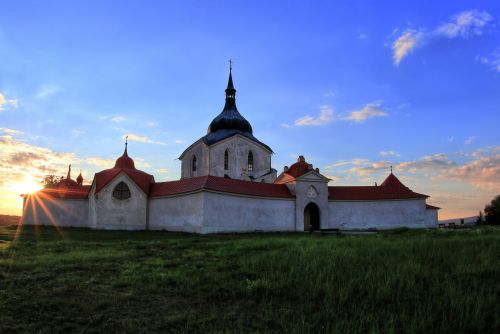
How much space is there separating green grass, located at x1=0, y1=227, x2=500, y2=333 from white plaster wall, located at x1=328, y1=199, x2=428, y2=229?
961 inches

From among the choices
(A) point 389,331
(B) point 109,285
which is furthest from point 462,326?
(B) point 109,285

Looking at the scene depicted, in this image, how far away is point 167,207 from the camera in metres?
31.1

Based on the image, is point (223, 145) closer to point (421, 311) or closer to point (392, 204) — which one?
point (392, 204)

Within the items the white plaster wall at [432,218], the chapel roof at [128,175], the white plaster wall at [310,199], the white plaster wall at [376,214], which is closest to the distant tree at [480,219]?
the white plaster wall at [432,218]

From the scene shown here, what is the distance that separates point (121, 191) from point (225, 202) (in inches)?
369

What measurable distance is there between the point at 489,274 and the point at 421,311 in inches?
142

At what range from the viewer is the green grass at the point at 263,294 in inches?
224

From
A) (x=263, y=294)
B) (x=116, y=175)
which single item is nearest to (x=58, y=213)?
(x=116, y=175)

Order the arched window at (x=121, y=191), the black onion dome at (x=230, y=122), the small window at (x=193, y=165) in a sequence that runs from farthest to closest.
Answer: the black onion dome at (x=230, y=122) < the small window at (x=193, y=165) < the arched window at (x=121, y=191)

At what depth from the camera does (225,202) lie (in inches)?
1144

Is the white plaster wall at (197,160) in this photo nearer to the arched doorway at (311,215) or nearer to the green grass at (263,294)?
the arched doorway at (311,215)

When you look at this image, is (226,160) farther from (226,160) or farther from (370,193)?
(370,193)

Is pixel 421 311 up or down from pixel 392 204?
down

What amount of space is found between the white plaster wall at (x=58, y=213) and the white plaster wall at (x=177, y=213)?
6.84 metres
